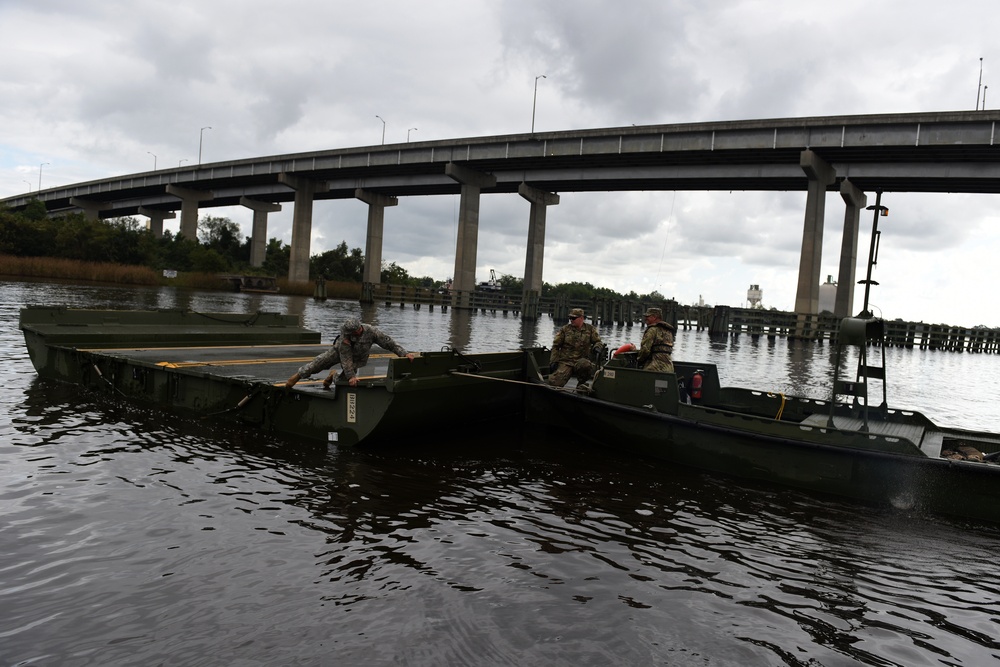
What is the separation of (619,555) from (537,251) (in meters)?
65.4

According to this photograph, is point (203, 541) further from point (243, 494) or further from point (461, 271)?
point (461, 271)

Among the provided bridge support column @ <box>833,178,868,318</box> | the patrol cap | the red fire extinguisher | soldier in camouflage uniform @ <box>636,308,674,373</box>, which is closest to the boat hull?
the red fire extinguisher

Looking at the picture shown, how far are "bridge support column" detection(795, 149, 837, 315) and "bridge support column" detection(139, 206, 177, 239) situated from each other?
9442 centimetres

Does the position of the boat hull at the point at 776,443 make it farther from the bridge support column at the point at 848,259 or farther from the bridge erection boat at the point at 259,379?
the bridge support column at the point at 848,259

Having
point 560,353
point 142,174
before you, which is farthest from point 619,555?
point 142,174

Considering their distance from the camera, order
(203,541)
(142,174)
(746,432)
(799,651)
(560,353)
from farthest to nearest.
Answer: (142,174) < (560,353) < (746,432) < (203,541) < (799,651)

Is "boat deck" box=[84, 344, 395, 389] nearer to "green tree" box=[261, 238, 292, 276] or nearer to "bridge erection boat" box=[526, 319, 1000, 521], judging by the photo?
"bridge erection boat" box=[526, 319, 1000, 521]

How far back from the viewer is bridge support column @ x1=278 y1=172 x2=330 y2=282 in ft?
254

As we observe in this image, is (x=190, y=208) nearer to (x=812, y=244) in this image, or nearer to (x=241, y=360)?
(x=812, y=244)

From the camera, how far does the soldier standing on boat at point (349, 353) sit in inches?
412

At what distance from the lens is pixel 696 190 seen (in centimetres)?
6216

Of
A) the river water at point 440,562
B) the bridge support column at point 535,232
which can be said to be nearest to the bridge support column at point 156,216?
the bridge support column at point 535,232

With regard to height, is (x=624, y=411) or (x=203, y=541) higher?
(x=624, y=411)

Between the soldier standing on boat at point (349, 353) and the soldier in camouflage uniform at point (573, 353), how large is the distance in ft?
11.0
